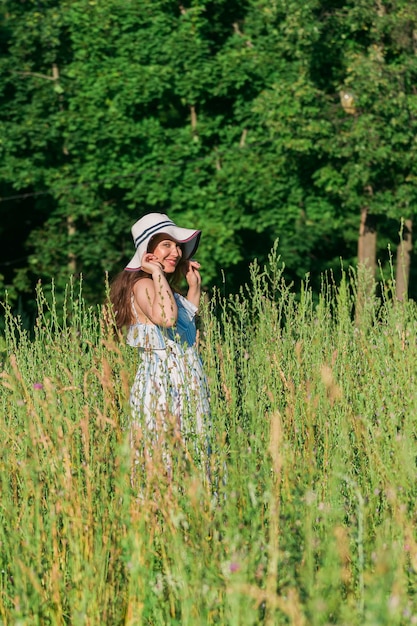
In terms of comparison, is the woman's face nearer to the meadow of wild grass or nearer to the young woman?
the young woman

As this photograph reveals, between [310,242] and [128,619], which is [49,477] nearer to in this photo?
[128,619]

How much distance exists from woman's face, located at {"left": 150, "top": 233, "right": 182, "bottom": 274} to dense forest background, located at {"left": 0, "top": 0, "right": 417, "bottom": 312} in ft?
41.2

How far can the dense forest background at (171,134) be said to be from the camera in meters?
17.5

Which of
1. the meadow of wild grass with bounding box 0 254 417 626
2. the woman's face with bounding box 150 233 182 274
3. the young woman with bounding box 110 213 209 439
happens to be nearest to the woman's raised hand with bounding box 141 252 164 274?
the young woman with bounding box 110 213 209 439

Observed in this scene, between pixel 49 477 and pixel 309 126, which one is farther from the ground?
pixel 309 126

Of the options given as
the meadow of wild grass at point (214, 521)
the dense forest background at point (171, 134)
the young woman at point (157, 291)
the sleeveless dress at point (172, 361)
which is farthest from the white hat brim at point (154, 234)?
the dense forest background at point (171, 134)

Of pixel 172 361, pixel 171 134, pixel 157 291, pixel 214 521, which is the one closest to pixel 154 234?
pixel 157 291

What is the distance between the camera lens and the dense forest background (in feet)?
57.4

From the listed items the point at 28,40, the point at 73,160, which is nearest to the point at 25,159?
the point at 73,160

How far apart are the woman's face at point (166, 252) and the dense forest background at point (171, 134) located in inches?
495

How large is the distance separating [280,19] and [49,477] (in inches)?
604

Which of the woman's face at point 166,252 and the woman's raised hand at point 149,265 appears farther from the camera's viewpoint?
the woman's face at point 166,252

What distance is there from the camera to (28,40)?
19.3 metres

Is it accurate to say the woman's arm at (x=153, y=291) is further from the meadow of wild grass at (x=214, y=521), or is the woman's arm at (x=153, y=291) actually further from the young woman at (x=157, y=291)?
the meadow of wild grass at (x=214, y=521)
